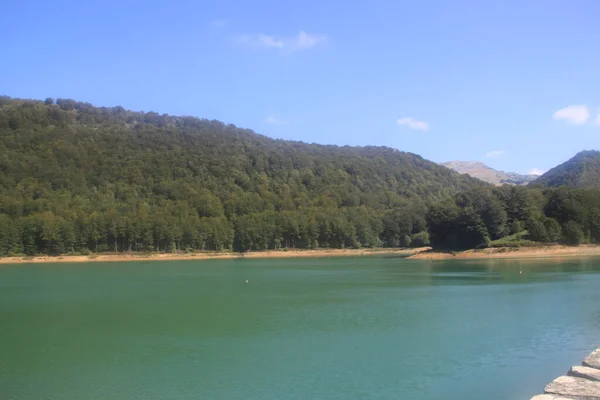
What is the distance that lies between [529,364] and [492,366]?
3.74ft

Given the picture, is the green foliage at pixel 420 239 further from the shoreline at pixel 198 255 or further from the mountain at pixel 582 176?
the mountain at pixel 582 176

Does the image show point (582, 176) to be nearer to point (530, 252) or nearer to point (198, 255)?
point (530, 252)

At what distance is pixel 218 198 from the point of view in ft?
402

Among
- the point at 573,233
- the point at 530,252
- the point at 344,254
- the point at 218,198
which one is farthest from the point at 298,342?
the point at 218,198

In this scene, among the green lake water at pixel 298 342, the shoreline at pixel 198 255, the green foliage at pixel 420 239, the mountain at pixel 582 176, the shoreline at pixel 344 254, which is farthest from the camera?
the mountain at pixel 582 176

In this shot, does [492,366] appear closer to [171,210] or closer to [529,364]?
[529,364]

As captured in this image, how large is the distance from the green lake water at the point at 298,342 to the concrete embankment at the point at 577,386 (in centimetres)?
125

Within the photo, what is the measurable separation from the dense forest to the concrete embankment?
2492 inches

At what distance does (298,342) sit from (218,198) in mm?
104243

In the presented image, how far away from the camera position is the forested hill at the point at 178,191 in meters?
93.3

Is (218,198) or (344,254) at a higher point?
(218,198)

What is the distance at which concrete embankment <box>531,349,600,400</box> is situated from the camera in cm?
1094

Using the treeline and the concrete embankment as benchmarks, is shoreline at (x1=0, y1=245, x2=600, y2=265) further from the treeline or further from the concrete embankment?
the concrete embankment

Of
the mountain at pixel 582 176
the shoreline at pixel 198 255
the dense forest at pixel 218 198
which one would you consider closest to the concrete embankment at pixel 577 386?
the dense forest at pixel 218 198
